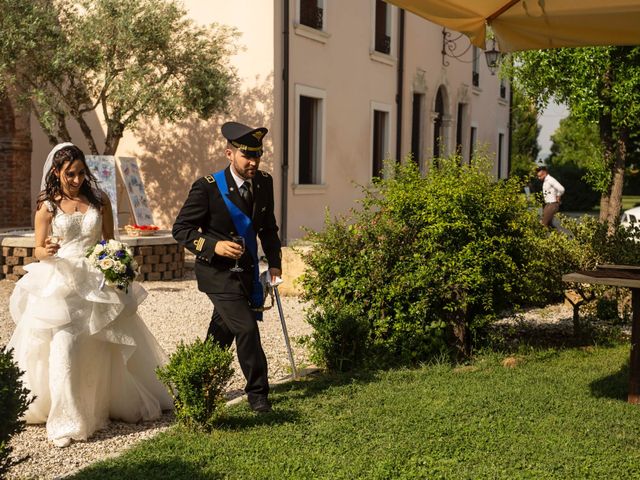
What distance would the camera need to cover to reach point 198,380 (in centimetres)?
507

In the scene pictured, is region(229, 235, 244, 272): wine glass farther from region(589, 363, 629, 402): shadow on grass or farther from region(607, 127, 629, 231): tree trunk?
region(607, 127, 629, 231): tree trunk

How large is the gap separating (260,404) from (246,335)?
0.46 m

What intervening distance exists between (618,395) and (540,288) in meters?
1.62

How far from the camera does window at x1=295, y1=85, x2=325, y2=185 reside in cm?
1714


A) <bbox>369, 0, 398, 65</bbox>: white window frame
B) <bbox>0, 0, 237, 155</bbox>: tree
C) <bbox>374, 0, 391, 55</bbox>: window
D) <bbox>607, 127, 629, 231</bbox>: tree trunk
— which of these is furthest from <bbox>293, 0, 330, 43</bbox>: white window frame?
<bbox>607, 127, 629, 231</bbox>: tree trunk

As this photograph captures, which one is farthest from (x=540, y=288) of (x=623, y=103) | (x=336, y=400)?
(x=623, y=103)

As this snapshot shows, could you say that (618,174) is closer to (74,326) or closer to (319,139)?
(319,139)

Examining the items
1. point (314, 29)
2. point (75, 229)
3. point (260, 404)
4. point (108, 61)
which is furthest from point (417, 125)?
point (260, 404)

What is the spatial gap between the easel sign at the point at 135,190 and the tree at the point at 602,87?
6.28 metres

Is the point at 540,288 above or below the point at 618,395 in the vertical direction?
above

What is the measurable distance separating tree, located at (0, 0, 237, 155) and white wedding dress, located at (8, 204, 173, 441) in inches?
328

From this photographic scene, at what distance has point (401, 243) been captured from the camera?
284 inches

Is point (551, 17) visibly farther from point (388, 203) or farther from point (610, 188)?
point (610, 188)

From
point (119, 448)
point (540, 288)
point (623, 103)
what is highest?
point (623, 103)
